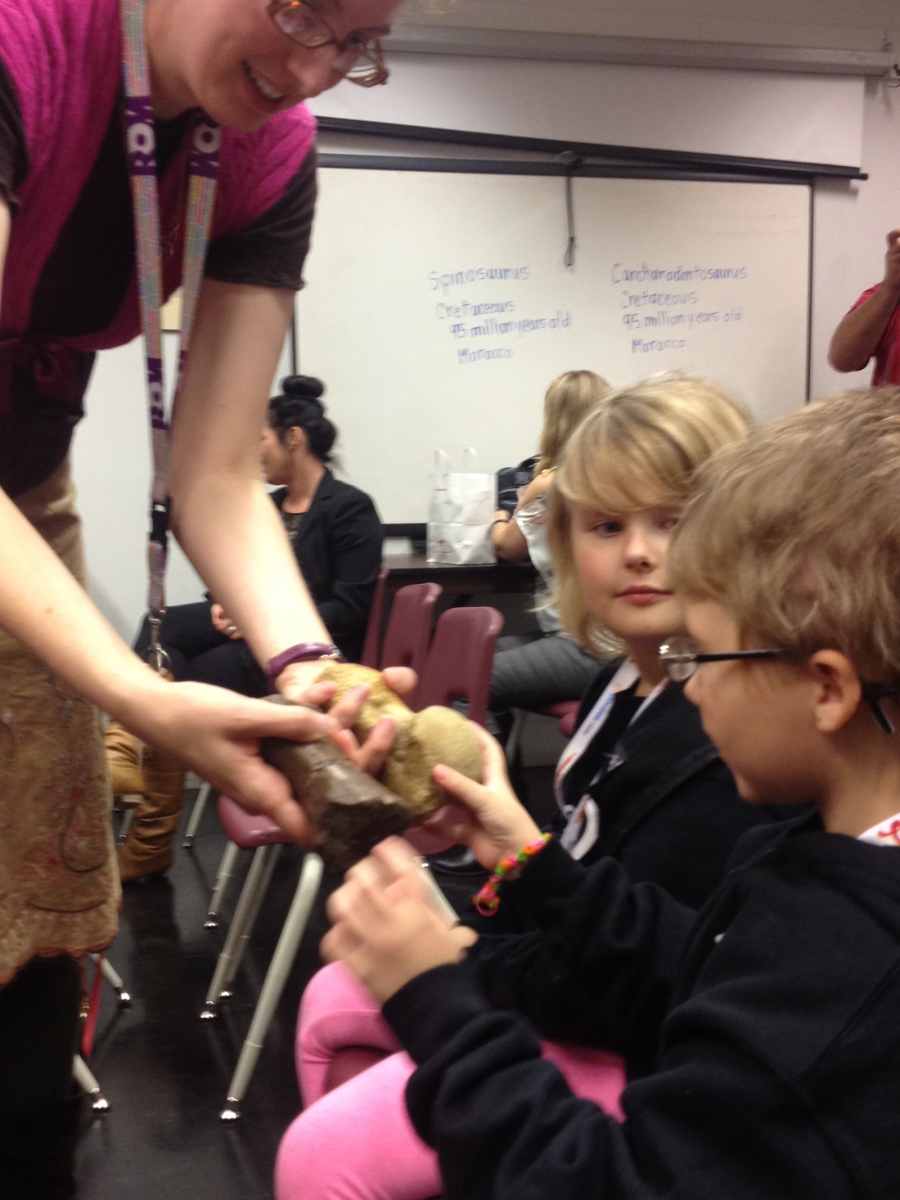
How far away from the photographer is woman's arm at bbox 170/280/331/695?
3.91 ft

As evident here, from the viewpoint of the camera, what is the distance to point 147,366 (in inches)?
44.3

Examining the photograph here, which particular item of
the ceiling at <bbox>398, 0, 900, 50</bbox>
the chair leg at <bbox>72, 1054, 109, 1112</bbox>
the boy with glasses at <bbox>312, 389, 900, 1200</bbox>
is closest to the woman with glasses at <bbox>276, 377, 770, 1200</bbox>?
the boy with glasses at <bbox>312, 389, 900, 1200</bbox>

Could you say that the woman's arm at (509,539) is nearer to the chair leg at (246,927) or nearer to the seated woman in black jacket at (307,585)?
the seated woman in black jacket at (307,585)

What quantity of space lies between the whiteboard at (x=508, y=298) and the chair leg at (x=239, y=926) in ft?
6.42

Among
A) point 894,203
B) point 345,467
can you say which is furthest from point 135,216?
point 894,203

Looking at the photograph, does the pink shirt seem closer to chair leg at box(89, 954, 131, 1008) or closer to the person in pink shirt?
the person in pink shirt

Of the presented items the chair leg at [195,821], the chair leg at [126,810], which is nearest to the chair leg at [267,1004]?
the chair leg at [126,810]

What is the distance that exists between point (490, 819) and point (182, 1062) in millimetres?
1480

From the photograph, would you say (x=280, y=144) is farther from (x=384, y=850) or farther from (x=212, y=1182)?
(x=212, y=1182)

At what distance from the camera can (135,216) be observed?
1012 millimetres

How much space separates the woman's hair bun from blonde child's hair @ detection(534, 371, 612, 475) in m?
0.82

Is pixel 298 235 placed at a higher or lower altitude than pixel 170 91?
lower

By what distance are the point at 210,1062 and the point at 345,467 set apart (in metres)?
2.34

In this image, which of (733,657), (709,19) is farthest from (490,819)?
(709,19)
